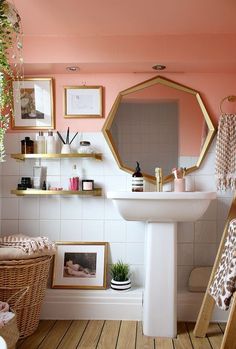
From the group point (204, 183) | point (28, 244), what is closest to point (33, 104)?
point (28, 244)

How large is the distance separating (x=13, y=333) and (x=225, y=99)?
7.28ft

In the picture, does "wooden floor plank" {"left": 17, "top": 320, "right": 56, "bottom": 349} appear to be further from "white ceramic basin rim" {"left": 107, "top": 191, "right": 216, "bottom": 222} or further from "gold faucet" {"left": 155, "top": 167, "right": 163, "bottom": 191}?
"gold faucet" {"left": 155, "top": 167, "right": 163, "bottom": 191}

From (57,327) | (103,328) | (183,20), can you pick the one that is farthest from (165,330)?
(183,20)

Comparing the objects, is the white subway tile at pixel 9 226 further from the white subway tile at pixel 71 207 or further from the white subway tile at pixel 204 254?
the white subway tile at pixel 204 254

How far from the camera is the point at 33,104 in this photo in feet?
9.96

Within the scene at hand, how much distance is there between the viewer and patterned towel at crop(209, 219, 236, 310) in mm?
2047

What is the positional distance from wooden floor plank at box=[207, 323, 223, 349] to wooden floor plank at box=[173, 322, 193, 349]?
150 millimetres

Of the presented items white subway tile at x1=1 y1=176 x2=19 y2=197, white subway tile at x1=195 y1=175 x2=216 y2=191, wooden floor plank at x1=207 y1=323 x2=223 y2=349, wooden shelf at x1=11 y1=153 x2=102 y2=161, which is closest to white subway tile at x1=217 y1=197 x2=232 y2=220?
white subway tile at x1=195 y1=175 x2=216 y2=191

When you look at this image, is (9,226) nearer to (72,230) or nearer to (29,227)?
(29,227)

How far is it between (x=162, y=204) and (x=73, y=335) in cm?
107

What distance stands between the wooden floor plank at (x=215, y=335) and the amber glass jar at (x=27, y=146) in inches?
73.8

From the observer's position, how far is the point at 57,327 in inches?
105

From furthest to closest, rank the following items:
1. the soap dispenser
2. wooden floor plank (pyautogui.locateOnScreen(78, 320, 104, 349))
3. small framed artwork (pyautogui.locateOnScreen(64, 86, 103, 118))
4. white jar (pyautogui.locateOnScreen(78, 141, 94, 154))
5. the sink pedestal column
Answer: small framed artwork (pyautogui.locateOnScreen(64, 86, 103, 118)), white jar (pyautogui.locateOnScreen(78, 141, 94, 154)), the soap dispenser, the sink pedestal column, wooden floor plank (pyautogui.locateOnScreen(78, 320, 104, 349))

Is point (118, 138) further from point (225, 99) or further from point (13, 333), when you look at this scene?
point (13, 333)
